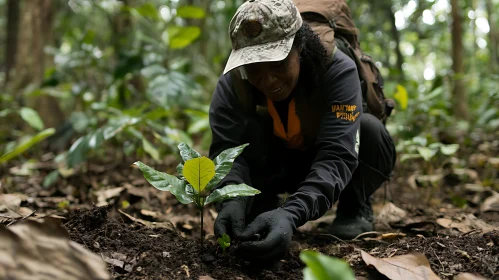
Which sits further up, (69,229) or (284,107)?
(284,107)

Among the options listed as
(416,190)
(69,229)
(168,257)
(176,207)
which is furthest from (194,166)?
(416,190)

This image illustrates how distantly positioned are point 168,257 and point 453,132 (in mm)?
3842

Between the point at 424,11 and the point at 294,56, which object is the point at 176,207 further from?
the point at 424,11

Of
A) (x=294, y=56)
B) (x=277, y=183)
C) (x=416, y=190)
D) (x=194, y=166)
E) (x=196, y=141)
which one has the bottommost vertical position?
(x=196, y=141)

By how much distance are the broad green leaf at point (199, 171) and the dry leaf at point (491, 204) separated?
1989mm

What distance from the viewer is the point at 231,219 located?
2.00m

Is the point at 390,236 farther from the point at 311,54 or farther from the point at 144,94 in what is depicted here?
the point at 144,94

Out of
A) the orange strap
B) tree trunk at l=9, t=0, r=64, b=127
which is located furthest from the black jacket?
tree trunk at l=9, t=0, r=64, b=127

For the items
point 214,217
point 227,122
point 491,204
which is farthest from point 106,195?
point 491,204

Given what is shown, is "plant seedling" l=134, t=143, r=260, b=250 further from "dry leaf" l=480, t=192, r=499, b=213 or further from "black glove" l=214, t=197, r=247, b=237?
"dry leaf" l=480, t=192, r=499, b=213

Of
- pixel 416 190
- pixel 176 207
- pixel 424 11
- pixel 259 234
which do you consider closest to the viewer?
pixel 259 234

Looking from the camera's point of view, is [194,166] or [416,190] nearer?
[194,166]

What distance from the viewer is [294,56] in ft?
7.02

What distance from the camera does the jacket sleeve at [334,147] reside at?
75.9 inches
